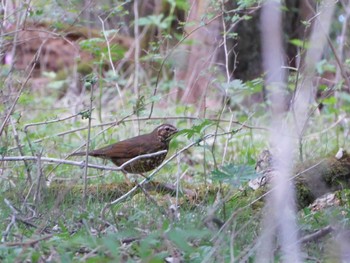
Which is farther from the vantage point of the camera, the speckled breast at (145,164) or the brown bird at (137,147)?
the brown bird at (137,147)

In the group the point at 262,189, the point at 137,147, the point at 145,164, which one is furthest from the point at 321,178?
the point at 137,147

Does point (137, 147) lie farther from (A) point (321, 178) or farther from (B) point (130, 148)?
(A) point (321, 178)

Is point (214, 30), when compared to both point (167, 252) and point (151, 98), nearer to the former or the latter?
point (151, 98)

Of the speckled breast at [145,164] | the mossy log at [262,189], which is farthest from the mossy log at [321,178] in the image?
the speckled breast at [145,164]

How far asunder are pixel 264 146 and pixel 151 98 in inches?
86.6

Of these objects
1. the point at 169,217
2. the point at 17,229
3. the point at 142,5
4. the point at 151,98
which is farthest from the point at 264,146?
the point at 142,5

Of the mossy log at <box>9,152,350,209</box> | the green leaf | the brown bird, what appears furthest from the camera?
the brown bird

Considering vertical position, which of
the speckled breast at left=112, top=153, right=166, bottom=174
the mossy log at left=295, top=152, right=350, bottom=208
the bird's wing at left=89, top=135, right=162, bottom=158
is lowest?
the mossy log at left=295, top=152, right=350, bottom=208

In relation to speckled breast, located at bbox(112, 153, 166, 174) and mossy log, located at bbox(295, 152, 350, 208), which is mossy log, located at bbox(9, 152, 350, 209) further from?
speckled breast, located at bbox(112, 153, 166, 174)

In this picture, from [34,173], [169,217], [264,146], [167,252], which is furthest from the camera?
[264,146]

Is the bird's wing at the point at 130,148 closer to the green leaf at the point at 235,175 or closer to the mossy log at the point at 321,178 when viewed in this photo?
the mossy log at the point at 321,178

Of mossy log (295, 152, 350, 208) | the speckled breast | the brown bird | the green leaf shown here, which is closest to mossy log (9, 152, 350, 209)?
mossy log (295, 152, 350, 208)

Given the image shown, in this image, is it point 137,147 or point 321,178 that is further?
point 137,147

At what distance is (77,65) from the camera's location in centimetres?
1154
